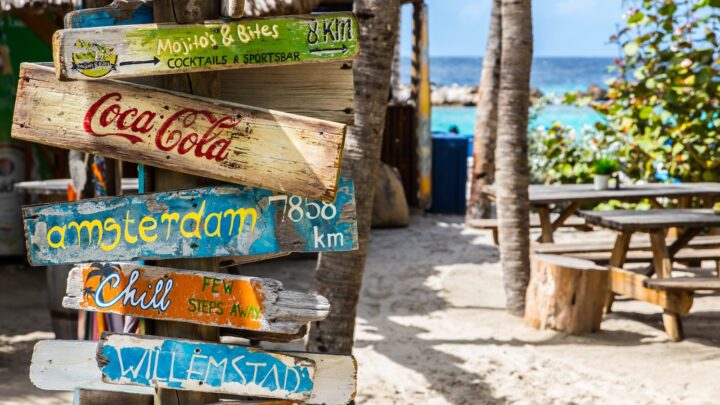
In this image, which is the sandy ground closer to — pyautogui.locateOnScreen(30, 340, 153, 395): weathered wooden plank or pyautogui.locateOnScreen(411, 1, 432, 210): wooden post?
pyautogui.locateOnScreen(30, 340, 153, 395): weathered wooden plank

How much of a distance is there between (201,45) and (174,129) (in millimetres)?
235

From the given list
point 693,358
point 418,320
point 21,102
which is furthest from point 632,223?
point 21,102

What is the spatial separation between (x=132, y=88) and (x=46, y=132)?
254 millimetres

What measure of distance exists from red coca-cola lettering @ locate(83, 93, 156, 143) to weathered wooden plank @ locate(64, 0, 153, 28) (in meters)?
0.22

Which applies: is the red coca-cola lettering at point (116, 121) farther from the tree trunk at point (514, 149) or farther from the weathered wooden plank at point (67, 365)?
the tree trunk at point (514, 149)

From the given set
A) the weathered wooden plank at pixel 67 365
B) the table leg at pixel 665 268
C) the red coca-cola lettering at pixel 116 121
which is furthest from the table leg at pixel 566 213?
the red coca-cola lettering at pixel 116 121

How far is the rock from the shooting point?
438 inches

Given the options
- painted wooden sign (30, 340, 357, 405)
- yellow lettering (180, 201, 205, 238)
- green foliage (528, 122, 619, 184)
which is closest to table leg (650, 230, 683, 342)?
painted wooden sign (30, 340, 357, 405)

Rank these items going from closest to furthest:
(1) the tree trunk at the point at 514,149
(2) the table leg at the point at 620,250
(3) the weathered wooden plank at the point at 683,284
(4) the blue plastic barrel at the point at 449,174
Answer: (3) the weathered wooden plank at the point at 683,284 → (2) the table leg at the point at 620,250 → (1) the tree trunk at the point at 514,149 → (4) the blue plastic barrel at the point at 449,174

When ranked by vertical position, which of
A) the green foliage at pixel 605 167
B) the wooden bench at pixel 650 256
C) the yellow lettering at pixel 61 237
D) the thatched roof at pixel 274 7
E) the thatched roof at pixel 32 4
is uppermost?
the thatched roof at pixel 32 4

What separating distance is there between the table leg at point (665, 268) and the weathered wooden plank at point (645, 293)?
0.11 meters

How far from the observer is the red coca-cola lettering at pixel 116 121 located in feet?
7.59

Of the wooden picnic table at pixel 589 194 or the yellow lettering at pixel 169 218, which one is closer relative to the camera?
the yellow lettering at pixel 169 218

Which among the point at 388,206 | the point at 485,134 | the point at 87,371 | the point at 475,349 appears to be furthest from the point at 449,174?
the point at 87,371
